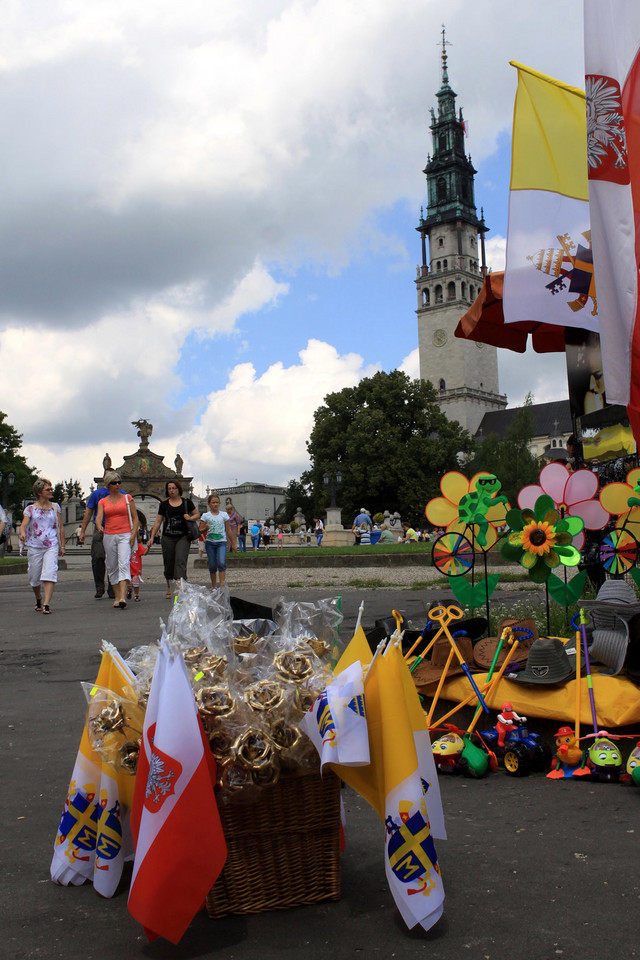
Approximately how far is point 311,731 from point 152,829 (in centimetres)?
56

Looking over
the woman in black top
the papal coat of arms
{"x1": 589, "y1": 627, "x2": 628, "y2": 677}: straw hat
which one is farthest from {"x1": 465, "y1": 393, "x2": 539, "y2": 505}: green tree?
{"x1": 589, "y1": 627, "x2": 628, "y2": 677}: straw hat

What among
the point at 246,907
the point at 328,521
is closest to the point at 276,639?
the point at 246,907

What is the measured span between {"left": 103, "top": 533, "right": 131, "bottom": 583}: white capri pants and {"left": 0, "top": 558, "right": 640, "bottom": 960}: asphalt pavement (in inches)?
265

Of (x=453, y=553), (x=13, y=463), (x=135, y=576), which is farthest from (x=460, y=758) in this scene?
(x=13, y=463)

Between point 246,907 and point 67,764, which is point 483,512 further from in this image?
point 246,907

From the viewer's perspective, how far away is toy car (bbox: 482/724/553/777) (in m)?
4.21

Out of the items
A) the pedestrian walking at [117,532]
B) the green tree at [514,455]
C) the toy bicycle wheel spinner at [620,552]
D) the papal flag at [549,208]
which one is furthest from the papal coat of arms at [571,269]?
the green tree at [514,455]

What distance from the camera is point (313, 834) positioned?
2.89m

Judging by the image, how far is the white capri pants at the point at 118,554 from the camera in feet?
37.4

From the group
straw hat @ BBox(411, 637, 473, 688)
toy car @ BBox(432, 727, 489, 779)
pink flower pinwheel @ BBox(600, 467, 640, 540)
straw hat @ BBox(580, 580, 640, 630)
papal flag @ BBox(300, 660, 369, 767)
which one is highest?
pink flower pinwheel @ BBox(600, 467, 640, 540)

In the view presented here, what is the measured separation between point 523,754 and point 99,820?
209 cm

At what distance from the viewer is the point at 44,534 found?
37.2 feet

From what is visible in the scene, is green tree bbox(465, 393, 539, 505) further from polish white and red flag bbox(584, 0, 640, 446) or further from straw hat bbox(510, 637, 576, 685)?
polish white and red flag bbox(584, 0, 640, 446)

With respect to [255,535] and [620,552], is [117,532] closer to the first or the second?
[620,552]
